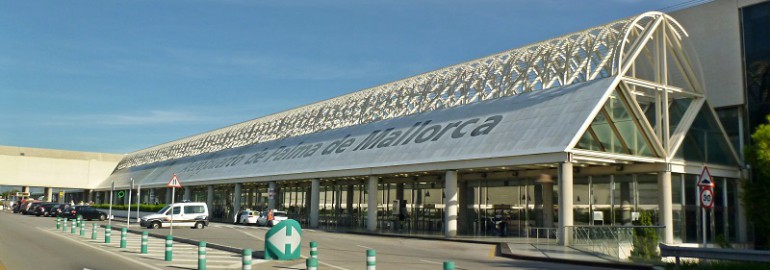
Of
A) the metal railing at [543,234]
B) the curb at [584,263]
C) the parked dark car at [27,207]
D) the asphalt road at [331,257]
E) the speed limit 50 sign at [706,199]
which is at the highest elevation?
the speed limit 50 sign at [706,199]

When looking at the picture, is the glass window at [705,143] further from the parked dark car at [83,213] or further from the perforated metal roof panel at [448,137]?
the parked dark car at [83,213]

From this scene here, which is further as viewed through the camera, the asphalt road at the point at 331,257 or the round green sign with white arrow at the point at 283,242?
the round green sign with white arrow at the point at 283,242

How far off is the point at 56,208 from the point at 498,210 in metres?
45.8

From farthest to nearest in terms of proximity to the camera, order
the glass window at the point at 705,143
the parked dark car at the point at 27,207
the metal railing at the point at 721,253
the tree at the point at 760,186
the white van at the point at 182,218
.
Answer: the parked dark car at the point at 27,207 → the white van at the point at 182,218 → the glass window at the point at 705,143 → the tree at the point at 760,186 → the metal railing at the point at 721,253

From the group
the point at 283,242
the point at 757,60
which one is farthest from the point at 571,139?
the point at 757,60

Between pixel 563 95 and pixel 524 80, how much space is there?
18.5 ft

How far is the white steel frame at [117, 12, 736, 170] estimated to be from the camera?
33750mm

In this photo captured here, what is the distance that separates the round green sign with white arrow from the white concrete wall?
325 ft

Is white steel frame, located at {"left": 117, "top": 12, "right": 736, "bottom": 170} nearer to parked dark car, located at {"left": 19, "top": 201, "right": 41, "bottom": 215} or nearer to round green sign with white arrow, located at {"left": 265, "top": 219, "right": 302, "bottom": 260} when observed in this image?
round green sign with white arrow, located at {"left": 265, "top": 219, "right": 302, "bottom": 260}

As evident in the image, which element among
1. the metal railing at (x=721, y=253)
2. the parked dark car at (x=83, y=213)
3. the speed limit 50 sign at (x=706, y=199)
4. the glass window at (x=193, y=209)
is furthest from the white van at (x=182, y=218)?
the speed limit 50 sign at (x=706, y=199)

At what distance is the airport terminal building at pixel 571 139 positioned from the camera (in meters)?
32.3

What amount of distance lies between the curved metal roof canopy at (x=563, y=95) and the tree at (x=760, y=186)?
3.42m

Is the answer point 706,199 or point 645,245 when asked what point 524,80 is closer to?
point 645,245

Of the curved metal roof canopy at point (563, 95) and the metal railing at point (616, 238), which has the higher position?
the curved metal roof canopy at point (563, 95)
